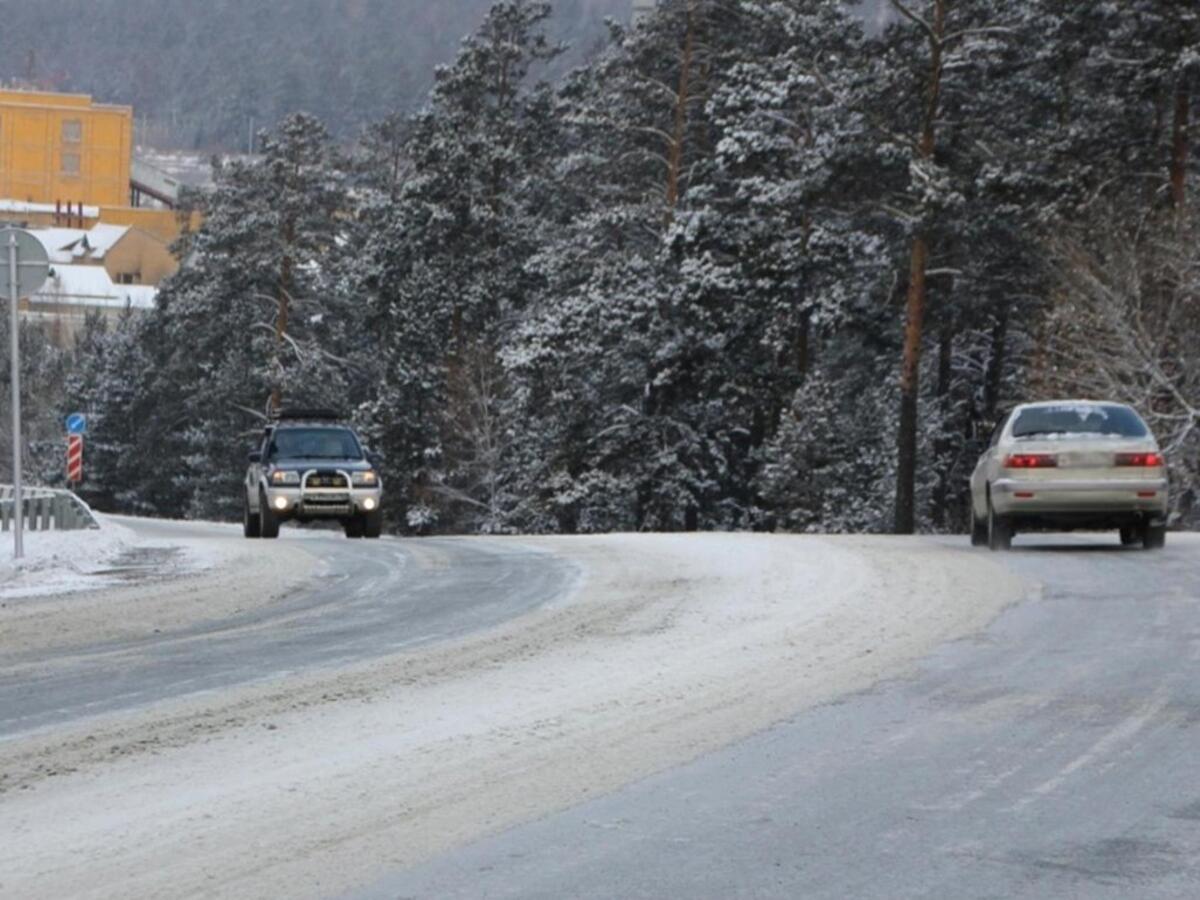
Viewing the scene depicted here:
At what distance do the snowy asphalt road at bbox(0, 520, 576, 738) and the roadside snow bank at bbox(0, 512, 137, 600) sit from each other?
Result: 2294mm

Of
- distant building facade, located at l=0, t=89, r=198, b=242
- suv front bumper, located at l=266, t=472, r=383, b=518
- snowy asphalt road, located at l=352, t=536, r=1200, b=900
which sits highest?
distant building facade, located at l=0, t=89, r=198, b=242

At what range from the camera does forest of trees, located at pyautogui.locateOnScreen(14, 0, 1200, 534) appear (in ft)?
143

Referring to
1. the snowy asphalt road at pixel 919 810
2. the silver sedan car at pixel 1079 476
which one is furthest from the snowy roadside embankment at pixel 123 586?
the silver sedan car at pixel 1079 476

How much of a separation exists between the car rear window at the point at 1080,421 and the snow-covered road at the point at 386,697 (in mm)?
3795

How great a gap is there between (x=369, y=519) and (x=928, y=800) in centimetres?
2363

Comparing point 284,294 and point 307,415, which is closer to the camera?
point 307,415

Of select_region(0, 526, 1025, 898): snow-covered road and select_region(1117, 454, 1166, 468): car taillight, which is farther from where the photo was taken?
select_region(1117, 454, 1166, 468): car taillight

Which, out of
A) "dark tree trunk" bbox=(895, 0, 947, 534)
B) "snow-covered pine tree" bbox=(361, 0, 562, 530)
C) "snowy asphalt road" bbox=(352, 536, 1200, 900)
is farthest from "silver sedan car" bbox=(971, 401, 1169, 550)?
"snow-covered pine tree" bbox=(361, 0, 562, 530)

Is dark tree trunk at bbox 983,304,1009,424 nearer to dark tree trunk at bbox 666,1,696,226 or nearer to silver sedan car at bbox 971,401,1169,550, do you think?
dark tree trunk at bbox 666,1,696,226

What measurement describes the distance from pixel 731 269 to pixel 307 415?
2112 cm

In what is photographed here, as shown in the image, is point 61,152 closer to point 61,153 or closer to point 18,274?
point 61,153

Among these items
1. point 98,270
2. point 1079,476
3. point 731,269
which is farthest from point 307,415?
point 98,270

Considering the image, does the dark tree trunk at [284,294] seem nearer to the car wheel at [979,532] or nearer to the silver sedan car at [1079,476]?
Result: the car wheel at [979,532]

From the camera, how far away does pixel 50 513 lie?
28172mm
